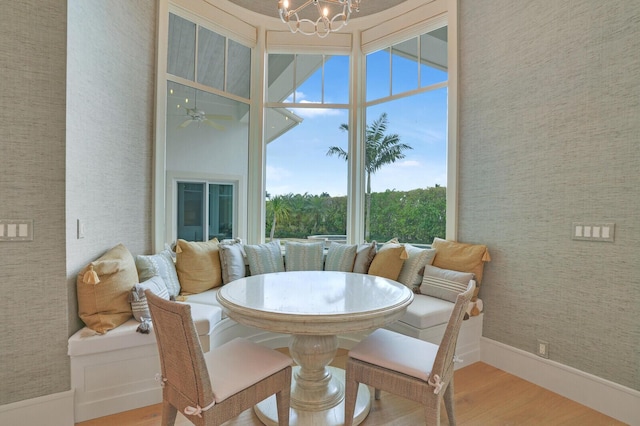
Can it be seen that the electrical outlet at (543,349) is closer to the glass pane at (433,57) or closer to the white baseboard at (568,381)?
the white baseboard at (568,381)

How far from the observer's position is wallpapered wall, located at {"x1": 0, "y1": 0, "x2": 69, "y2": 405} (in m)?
1.73

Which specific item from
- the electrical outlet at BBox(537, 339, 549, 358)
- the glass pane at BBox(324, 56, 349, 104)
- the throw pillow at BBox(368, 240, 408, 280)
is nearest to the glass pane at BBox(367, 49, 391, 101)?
the glass pane at BBox(324, 56, 349, 104)

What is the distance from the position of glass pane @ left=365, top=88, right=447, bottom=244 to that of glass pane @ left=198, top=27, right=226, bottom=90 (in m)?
1.64

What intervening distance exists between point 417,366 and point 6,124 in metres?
2.42

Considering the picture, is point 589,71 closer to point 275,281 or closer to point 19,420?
point 275,281

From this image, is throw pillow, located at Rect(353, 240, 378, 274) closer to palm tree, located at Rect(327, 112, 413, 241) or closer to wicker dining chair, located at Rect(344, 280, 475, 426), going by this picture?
palm tree, located at Rect(327, 112, 413, 241)

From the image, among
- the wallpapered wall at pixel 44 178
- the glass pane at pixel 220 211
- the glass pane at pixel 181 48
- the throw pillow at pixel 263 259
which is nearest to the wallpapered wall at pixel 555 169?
the throw pillow at pixel 263 259

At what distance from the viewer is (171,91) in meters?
3.04

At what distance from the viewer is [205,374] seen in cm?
136

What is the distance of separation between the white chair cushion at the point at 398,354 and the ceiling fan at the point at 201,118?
2560 millimetres

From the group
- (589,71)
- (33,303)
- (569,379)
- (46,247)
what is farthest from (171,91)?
(569,379)

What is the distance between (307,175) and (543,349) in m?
2.63

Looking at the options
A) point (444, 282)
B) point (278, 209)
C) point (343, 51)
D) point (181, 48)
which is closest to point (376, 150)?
point (343, 51)

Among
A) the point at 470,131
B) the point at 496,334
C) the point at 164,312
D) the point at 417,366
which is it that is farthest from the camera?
the point at 470,131
